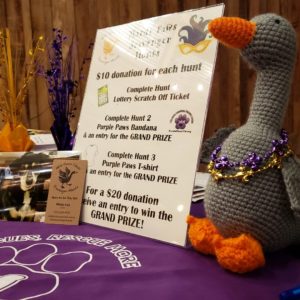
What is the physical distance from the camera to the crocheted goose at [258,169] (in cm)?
59

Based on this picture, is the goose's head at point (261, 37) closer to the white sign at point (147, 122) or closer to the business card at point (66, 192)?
the white sign at point (147, 122)

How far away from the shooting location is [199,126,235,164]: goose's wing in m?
0.73

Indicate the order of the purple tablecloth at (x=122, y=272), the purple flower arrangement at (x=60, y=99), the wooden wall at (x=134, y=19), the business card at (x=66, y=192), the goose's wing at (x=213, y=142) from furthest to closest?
1. the wooden wall at (x=134, y=19)
2. the purple flower arrangement at (x=60, y=99)
3. the business card at (x=66, y=192)
4. the goose's wing at (x=213, y=142)
5. the purple tablecloth at (x=122, y=272)

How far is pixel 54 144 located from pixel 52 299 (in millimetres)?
768

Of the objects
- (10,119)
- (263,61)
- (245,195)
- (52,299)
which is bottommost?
(52,299)

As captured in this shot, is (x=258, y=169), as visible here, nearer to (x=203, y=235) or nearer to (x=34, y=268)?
(x=203, y=235)

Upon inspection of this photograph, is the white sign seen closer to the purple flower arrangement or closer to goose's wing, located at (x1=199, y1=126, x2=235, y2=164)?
goose's wing, located at (x1=199, y1=126, x2=235, y2=164)

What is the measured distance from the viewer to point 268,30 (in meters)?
0.61

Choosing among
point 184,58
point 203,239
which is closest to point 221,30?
point 184,58

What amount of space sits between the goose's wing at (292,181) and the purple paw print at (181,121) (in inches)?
9.7

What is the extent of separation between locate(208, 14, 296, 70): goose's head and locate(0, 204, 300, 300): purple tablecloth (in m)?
0.34

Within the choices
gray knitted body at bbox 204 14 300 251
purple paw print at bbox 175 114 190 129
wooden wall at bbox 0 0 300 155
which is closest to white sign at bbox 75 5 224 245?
purple paw print at bbox 175 114 190 129

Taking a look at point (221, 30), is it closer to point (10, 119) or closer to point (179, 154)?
point (179, 154)

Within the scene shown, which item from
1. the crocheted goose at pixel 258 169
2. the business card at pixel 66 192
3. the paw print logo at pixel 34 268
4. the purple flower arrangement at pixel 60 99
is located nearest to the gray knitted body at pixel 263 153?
the crocheted goose at pixel 258 169
